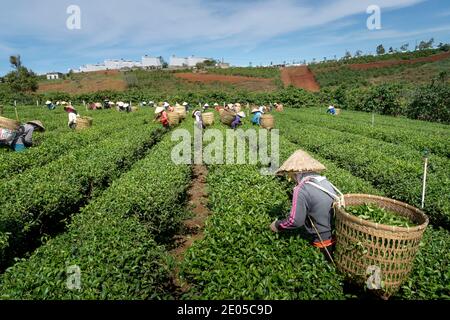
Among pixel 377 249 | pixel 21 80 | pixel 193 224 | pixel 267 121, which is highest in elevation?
pixel 21 80

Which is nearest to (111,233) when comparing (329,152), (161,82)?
(329,152)

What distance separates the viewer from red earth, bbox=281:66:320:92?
61.8 metres

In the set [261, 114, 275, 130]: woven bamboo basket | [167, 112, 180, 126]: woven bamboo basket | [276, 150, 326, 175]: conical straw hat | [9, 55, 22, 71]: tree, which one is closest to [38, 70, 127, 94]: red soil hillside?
[9, 55, 22, 71]: tree

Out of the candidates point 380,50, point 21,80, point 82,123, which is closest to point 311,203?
point 82,123

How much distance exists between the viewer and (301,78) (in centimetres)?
6694

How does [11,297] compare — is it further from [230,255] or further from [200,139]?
[200,139]

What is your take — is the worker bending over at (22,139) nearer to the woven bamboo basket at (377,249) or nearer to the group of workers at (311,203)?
the group of workers at (311,203)

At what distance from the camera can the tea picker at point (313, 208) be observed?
11.9 ft

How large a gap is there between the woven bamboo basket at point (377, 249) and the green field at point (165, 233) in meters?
0.18

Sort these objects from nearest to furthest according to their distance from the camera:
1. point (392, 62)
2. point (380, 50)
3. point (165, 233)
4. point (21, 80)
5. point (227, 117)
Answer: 1. point (165, 233)
2. point (227, 117)
3. point (21, 80)
4. point (392, 62)
5. point (380, 50)

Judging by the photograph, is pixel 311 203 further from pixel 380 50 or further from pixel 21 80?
pixel 380 50

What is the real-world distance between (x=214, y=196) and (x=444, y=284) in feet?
11.7

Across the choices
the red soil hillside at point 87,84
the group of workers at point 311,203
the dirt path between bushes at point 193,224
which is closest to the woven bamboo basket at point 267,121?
the dirt path between bushes at point 193,224

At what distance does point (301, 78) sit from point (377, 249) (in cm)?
6757
